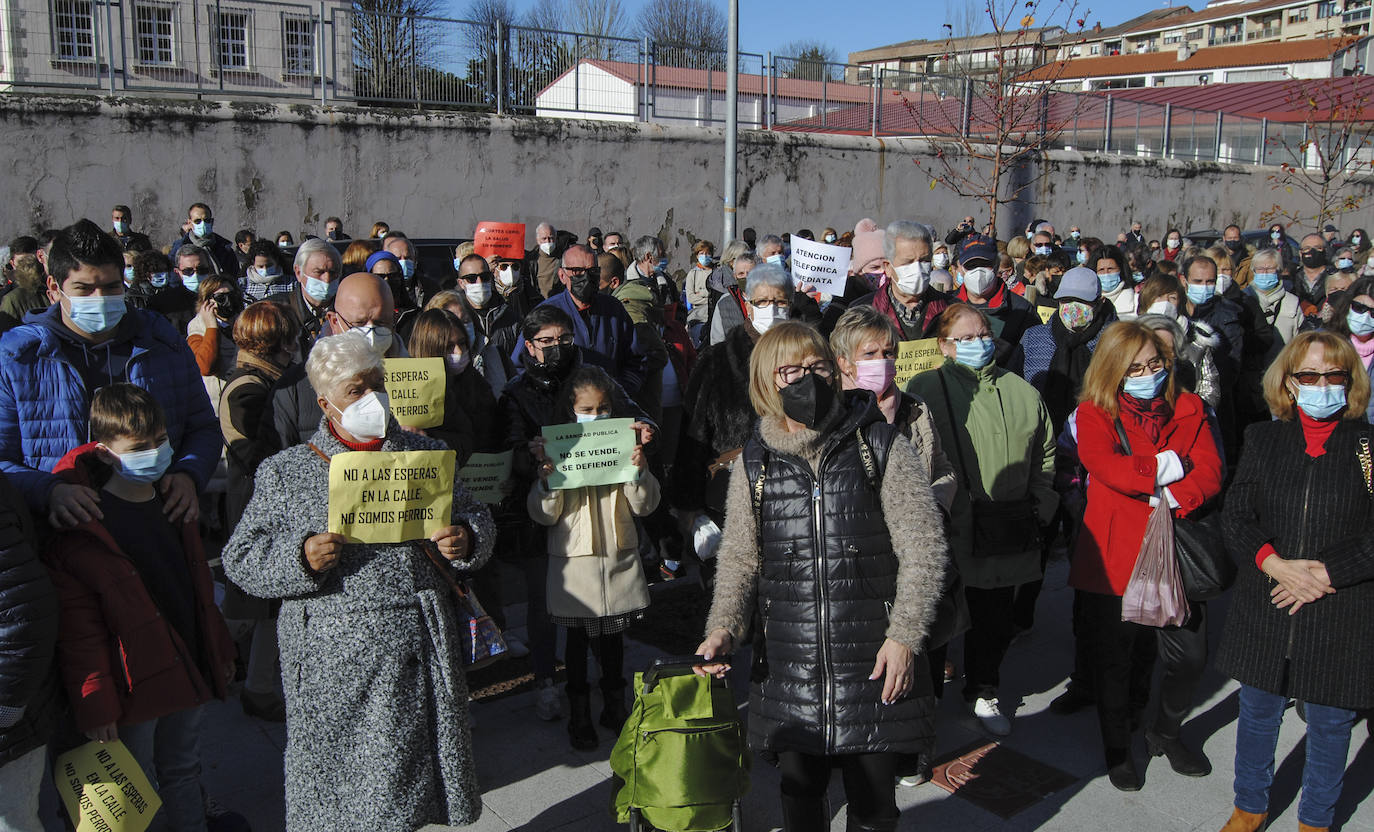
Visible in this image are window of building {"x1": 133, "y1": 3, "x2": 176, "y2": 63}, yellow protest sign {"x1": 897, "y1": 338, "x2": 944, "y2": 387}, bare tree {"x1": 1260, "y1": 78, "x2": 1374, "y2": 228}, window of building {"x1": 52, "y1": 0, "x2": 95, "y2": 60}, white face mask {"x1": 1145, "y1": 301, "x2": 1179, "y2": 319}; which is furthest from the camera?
bare tree {"x1": 1260, "y1": 78, "x2": 1374, "y2": 228}

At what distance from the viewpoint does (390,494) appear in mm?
3271

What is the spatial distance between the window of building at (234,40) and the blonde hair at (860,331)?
11239mm

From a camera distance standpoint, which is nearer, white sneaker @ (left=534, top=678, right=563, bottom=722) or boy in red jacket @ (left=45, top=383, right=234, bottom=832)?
boy in red jacket @ (left=45, top=383, right=234, bottom=832)

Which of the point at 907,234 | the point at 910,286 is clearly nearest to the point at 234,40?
the point at 907,234

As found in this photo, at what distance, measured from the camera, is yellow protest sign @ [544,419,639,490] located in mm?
4473

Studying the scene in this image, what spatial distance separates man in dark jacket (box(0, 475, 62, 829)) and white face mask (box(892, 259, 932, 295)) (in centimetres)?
465

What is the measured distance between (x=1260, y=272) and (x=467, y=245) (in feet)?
22.8

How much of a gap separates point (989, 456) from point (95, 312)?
355 centimetres

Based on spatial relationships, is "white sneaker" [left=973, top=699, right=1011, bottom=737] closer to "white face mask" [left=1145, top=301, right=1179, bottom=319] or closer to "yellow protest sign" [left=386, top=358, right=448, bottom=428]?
"yellow protest sign" [left=386, top=358, right=448, bottom=428]

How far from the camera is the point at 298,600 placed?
3.40 meters

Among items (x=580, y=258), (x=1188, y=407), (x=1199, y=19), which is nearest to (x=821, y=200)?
(x=580, y=258)

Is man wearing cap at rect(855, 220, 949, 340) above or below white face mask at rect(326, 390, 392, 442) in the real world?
above

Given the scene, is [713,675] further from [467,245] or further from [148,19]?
[148,19]

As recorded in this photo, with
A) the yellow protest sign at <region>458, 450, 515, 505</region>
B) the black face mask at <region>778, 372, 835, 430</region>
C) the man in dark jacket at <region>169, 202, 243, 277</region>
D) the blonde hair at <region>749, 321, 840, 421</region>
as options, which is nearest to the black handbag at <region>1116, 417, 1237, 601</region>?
the blonde hair at <region>749, 321, 840, 421</region>
